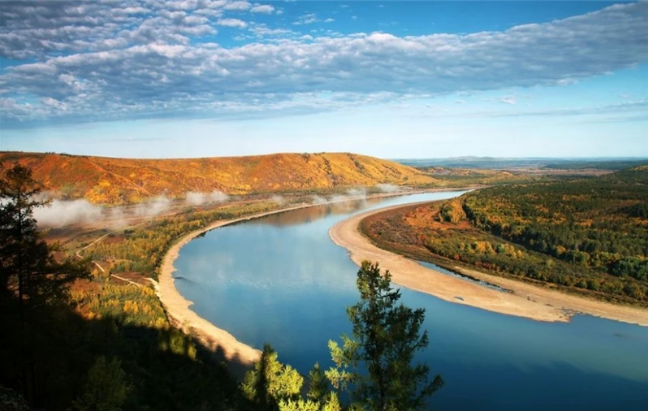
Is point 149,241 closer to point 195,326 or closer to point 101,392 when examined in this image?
point 195,326

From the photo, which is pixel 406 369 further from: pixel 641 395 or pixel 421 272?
pixel 421 272

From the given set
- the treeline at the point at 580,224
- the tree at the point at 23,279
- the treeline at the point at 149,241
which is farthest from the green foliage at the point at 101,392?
the treeline at the point at 580,224

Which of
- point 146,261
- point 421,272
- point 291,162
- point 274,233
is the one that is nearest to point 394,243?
point 421,272

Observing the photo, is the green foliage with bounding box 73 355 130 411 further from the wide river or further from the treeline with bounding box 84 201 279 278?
the treeline with bounding box 84 201 279 278

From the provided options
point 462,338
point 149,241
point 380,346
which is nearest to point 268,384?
point 380,346

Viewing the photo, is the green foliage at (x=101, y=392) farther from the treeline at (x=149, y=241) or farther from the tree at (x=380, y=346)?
the treeline at (x=149, y=241)

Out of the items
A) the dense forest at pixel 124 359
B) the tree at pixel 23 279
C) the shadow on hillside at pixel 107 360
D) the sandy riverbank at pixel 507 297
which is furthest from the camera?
the sandy riverbank at pixel 507 297
